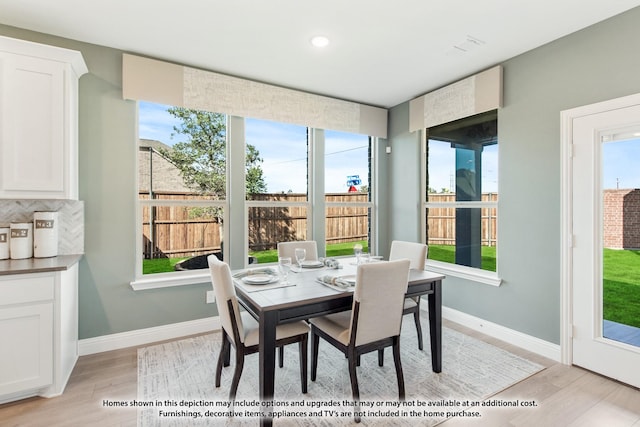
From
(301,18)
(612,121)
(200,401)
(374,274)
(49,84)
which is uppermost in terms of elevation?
(301,18)

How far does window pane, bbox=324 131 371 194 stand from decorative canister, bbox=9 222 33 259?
2.95 meters

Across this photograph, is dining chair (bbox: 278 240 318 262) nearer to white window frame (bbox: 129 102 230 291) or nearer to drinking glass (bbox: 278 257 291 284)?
drinking glass (bbox: 278 257 291 284)

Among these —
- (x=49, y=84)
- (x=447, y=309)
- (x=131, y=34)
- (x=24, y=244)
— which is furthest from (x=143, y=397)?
(x=447, y=309)

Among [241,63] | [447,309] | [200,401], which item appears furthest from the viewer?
[447,309]

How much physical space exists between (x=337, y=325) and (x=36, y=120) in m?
2.68

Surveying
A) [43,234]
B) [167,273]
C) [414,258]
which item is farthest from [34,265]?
[414,258]

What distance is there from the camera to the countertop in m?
2.05

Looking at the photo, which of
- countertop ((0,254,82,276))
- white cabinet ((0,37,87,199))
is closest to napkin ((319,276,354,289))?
countertop ((0,254,82,276))

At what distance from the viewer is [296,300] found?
1.91 metres

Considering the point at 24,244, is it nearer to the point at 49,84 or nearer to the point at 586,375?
the point at 49,84

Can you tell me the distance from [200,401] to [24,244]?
1.81 m

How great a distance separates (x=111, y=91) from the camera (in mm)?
2898

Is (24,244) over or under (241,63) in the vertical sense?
under

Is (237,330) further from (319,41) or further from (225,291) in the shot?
(319,41)
